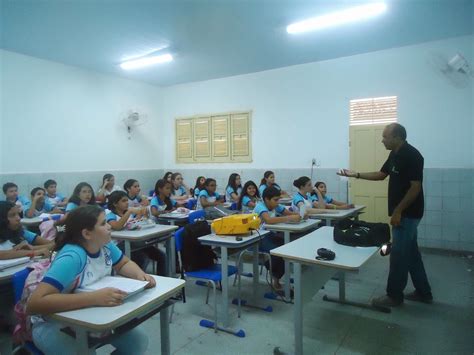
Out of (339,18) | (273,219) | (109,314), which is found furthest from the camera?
(339,18)

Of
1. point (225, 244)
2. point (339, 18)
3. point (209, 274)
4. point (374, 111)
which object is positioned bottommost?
point (209, 274)

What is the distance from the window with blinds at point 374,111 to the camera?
543cm

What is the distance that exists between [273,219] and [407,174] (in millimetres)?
1326

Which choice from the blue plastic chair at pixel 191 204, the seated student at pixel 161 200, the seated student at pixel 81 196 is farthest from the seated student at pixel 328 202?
the seated student at pixel 81 196

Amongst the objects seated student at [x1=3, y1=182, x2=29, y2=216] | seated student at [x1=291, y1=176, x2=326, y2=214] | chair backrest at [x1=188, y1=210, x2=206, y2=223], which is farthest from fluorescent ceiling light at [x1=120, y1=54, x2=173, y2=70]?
seated student at [x1=291, y1=176, x2=326, y2=214]

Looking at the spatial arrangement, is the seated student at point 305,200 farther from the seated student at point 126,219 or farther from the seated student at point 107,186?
the seated student at point 107,186

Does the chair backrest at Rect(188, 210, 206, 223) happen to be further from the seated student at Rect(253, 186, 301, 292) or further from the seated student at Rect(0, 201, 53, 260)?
the seated student at Rect(0, 201, 53, 260)

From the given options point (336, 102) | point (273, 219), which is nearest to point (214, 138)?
point (336, 102)

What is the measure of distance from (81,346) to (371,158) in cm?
527

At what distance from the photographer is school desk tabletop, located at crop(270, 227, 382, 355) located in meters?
2.01

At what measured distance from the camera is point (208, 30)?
4.56 meters

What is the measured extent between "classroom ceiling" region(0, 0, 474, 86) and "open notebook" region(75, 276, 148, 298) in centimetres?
326

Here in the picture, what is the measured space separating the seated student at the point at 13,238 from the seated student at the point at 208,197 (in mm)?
2957

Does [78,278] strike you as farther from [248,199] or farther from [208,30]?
[208,30]
